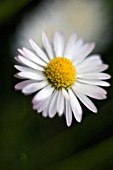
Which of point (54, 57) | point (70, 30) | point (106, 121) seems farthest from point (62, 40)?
point (70, 30)

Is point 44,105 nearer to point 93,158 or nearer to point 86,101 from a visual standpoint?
point 86,101

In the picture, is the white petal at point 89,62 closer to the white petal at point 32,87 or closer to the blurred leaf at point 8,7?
the white petal at point 32,87

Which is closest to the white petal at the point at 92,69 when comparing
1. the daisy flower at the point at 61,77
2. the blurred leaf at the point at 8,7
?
the daisy flower at the point at 61,77

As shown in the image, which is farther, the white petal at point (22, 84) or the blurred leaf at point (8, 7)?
the blurred leaf at point (8, 7)

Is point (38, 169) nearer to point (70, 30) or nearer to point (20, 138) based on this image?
point (20, 138)

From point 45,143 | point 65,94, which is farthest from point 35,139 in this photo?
point 65,94

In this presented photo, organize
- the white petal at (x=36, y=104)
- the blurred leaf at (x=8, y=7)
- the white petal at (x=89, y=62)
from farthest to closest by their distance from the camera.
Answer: the blurred leaf at (x=8, y=7)
the white petal at (x=89, y=62)
the white petal at (x=36, y=104)
